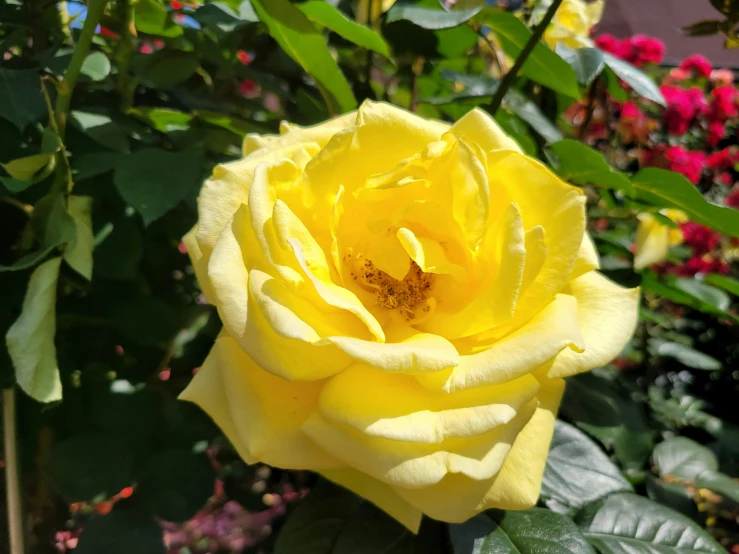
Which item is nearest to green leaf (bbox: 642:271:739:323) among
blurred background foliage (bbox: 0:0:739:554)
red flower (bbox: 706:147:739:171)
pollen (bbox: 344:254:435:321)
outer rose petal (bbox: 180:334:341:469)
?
blurred background foliage (bbox: 0:0:739:554)

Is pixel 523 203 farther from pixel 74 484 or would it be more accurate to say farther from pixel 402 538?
pixel 74 484

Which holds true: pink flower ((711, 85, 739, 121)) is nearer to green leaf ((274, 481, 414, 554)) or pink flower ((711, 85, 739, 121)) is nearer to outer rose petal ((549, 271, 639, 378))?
outer rose petal ((549, 271, 639, 378))

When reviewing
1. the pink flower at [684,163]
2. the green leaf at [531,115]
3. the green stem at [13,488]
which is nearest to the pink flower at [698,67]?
the pink flower at [684,163]

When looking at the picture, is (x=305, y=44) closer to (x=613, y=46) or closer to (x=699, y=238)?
Result: (x=613, y=46)

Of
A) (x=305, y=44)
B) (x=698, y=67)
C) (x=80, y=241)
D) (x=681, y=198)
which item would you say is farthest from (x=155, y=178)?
(x=698, y=67)

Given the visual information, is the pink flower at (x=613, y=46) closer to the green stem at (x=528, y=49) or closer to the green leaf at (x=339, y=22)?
the green stem at (x=528, y=49)
